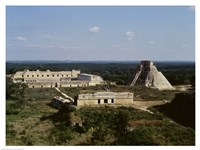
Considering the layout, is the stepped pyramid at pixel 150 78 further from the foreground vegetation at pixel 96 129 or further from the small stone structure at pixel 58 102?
the foreground vegetation at pixel 96 129

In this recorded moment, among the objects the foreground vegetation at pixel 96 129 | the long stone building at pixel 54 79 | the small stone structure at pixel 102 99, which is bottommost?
the foreground vegetation at pixel 96 129

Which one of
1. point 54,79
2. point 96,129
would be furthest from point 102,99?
point 54,79

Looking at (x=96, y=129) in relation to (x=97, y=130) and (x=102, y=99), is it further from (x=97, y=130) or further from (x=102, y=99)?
(x=102, y=99)

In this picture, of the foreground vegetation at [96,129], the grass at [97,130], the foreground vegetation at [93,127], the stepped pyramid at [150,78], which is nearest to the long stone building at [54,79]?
the stepped pyramid at [150,78]

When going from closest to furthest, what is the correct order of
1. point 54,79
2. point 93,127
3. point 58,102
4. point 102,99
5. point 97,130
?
point 97,130
point 93,127
point 102,99
point 58,102
point 54,79
